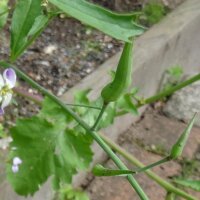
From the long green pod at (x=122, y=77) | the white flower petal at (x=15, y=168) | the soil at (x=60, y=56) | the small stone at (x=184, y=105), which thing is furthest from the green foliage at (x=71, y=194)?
the long green pod at (x=122, y=77)

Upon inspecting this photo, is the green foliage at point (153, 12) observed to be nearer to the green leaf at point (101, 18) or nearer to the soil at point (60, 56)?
the soil at point (60, 56)

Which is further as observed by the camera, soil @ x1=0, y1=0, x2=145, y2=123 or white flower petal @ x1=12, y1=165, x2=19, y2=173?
soil @ x1=0, y1=0, x2=145, y2=123

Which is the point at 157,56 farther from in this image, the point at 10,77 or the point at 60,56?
the point at 10,77

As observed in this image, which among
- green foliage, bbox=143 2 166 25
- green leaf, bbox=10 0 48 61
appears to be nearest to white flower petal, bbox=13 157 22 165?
green leaf, bbox=10 0 48 61

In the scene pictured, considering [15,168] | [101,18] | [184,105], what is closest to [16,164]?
[15,168]

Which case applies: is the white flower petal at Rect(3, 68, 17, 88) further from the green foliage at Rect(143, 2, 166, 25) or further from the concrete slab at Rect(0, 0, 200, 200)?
the green foliage at Rect(143, 2, 166, 25)

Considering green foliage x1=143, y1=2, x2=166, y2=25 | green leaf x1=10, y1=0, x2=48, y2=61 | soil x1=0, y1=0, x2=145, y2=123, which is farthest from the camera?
green foliage x1=143, y1=2, x2=166, y2=25
